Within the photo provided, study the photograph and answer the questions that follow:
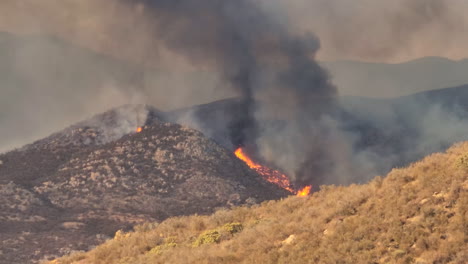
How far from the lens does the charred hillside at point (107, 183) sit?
109312 mm

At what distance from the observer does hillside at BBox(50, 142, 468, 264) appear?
18328 mm

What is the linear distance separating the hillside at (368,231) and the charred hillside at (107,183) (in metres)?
67.0

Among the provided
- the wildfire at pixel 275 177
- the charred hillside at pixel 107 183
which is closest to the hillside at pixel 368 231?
the charred hillside at pixel 107 183

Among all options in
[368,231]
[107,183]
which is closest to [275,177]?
[107,183]

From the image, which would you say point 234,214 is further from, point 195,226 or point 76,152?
point 76,152

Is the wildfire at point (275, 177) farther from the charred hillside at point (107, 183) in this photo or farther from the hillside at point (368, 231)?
the hillside at point (368, 231)

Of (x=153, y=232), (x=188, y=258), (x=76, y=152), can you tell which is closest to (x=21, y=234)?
(x=76, y=152)

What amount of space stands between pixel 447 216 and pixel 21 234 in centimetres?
9686

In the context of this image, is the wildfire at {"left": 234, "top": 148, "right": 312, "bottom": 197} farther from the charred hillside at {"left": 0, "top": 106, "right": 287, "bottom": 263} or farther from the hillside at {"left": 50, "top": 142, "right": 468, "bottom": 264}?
the hillside at {"left": 50, "top": 142, "right": 468, "bottom": 264}

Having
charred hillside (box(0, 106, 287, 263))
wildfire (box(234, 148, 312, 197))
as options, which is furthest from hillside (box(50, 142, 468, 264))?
wildfire (box(234, 148, 312, 197))

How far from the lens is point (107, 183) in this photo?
143875 millimetres

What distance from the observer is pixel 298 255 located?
2003cm

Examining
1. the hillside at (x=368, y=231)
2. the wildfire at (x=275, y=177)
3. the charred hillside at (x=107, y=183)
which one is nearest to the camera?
the hillside at (x=368, y=231)

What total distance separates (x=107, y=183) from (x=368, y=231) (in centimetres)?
12921
